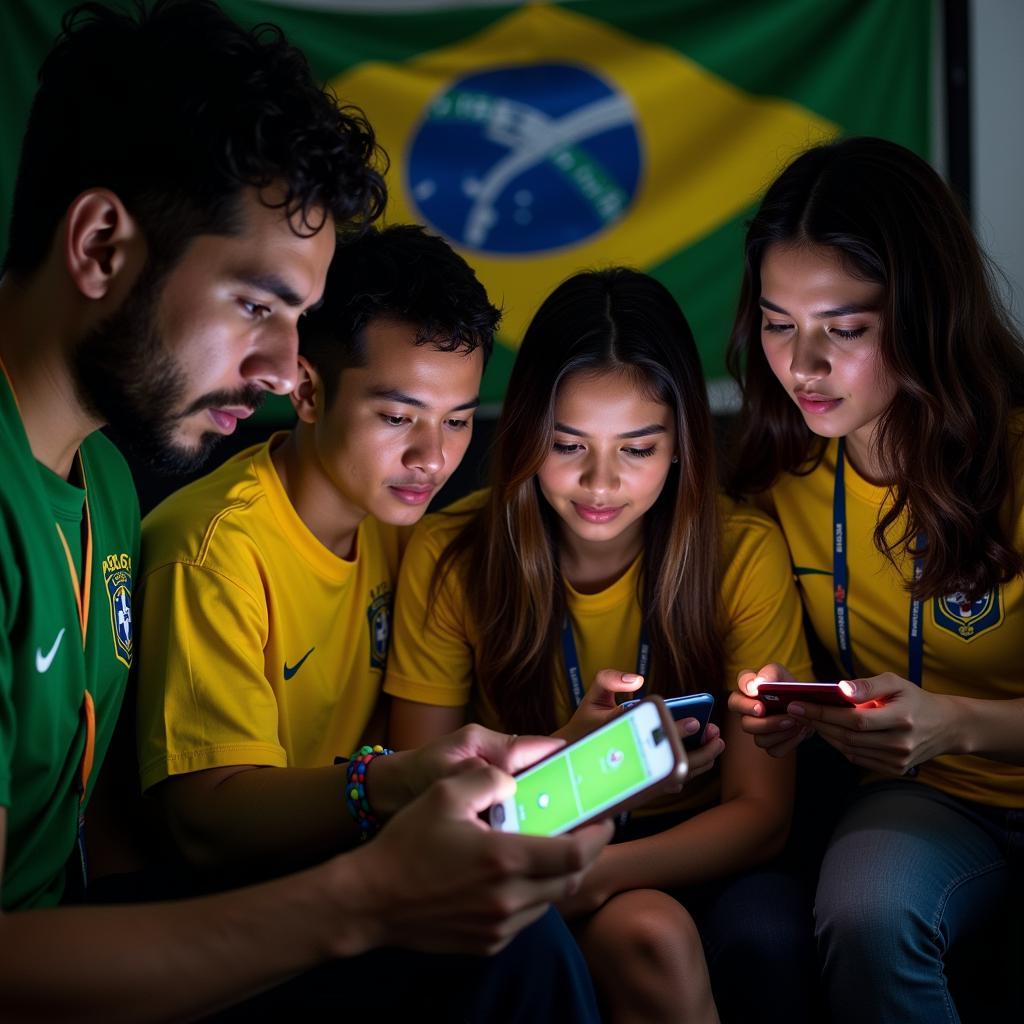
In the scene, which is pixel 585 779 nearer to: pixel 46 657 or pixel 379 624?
pixel 46 657

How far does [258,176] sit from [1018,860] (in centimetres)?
136

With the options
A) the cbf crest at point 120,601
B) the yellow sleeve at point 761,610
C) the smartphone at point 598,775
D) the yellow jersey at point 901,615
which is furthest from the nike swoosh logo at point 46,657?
the yellow jersey at point 901,615

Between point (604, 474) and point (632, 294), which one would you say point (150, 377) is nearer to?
point (604, 474)

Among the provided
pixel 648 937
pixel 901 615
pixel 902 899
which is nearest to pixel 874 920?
pixel 902 899

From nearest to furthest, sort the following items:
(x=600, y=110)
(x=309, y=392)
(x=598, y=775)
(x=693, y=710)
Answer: (x=598, y=775) < (x=693, y=710) < (x=309, y=392) < (x=600, y=110)

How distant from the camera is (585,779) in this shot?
46.8 inches

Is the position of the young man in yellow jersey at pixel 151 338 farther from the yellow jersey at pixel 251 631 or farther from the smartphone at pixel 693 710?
the smartphone at pixel 693 710

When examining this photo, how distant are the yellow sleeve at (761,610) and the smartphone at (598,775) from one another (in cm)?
59

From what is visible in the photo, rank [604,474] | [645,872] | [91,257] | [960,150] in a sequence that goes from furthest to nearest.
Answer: [960,150] < [604,474] < [645,872] < [91,257]

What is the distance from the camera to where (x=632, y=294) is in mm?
1790

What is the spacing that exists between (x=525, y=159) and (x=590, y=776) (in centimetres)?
211

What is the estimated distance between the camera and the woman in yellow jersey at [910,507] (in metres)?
1.55

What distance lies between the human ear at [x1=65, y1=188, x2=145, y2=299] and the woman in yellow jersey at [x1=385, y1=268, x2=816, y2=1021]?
27.1 inches

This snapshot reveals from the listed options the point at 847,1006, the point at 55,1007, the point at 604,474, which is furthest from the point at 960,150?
the point at 55,1007
